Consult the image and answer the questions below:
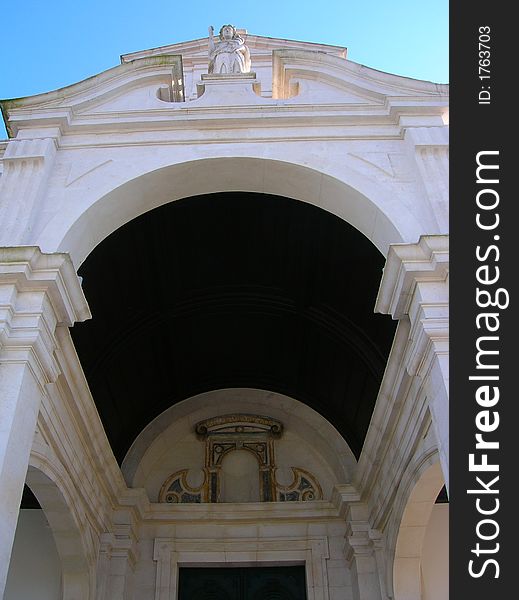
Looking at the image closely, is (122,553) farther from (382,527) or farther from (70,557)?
(382,527)

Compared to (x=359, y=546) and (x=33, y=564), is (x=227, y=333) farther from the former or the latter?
(x=33, y=564)

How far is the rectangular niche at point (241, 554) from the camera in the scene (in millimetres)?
10383

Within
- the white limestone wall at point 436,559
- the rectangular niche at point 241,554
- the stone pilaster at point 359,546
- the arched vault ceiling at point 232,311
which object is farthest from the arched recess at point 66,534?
the white limestone wall at point 436,559

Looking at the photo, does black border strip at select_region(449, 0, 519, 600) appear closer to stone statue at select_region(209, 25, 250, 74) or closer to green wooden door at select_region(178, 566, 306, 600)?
stone statue at select_region(209, 25, 250, 74)

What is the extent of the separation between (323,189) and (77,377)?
3.55 m

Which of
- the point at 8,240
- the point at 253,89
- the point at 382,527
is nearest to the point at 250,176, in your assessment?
the point at 253,89

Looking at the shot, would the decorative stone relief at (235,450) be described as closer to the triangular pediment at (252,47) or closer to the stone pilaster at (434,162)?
the stone pilaster at (434,162)

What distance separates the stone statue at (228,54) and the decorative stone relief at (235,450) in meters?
5.70

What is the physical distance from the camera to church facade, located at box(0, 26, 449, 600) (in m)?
7.11

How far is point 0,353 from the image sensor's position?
6133 mm

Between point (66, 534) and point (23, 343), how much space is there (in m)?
3.79

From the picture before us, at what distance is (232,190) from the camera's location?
8.31 meters

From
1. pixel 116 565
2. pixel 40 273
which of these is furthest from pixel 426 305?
pixel 116 565

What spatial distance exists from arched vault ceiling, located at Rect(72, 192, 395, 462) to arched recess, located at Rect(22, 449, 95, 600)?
72.3 inches
